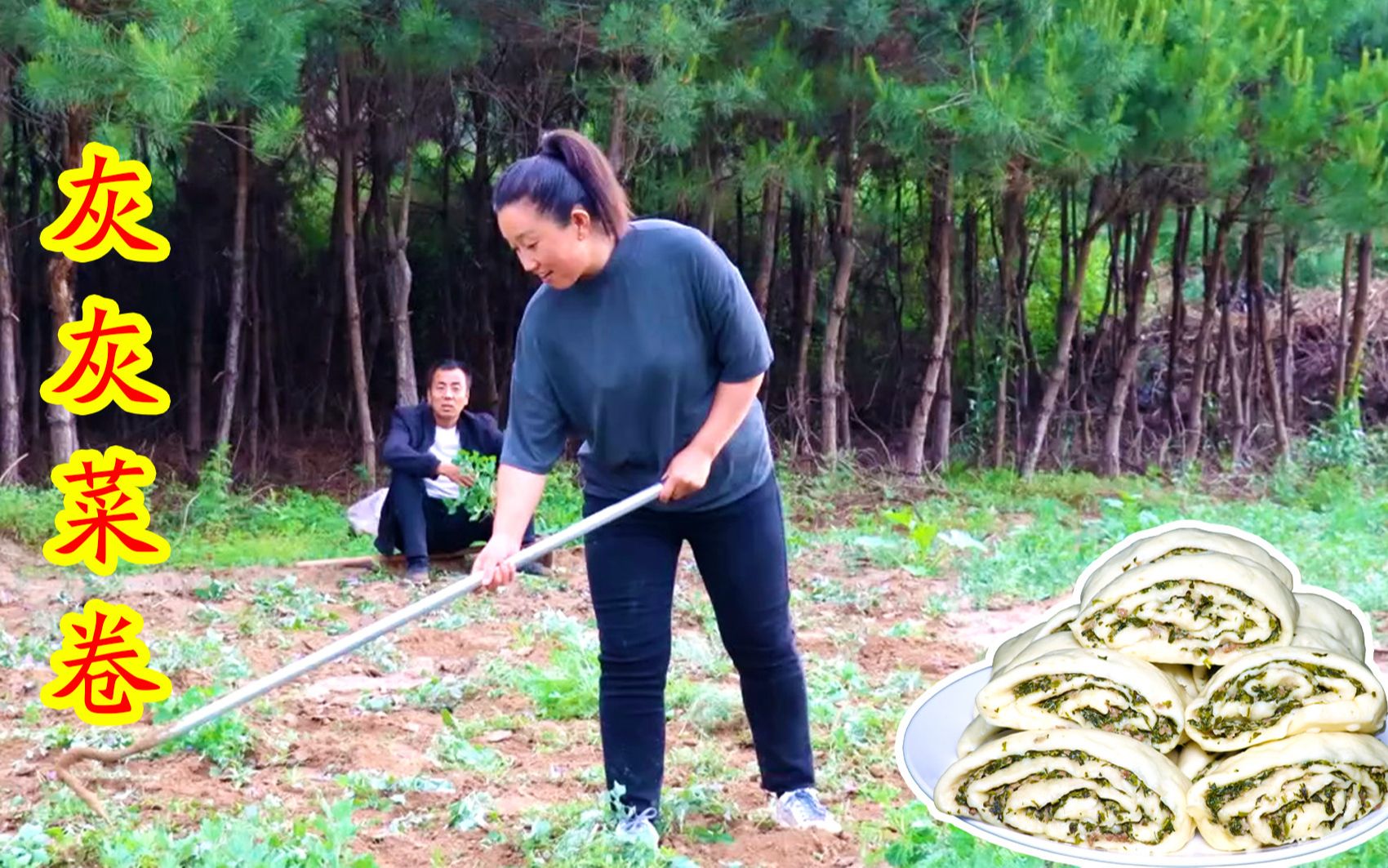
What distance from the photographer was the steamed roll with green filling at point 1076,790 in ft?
5.01

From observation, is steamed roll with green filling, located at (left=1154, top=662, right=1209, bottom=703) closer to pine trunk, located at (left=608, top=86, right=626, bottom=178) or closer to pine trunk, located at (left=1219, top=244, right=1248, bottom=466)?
pine trunk, located at (left=608, top=86, right=626, bottom=178)

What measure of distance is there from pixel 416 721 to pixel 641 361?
172 centimetres

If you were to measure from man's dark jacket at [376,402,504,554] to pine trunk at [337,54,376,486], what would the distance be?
2601 millimetres

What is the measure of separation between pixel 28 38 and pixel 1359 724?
621 cm

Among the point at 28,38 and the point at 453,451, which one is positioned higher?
the point at 28,38

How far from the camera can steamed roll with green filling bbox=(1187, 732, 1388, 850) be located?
150 cm

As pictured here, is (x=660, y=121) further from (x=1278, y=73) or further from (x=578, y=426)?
(x=578, y=426)

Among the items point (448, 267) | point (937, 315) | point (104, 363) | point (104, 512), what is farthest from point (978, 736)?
point (448, 267)

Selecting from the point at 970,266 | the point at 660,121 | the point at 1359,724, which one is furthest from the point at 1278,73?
the point at 1359,724

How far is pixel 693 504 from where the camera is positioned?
8.98ft

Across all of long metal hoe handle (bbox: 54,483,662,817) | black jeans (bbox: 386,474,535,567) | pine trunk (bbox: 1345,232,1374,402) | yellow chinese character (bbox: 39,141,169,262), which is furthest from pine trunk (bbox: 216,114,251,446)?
pine trunk (bbox: 1345,232,1374,402)

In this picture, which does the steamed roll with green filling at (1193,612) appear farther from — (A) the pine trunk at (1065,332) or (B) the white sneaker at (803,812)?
(A) the pine trunk at (1065,332)

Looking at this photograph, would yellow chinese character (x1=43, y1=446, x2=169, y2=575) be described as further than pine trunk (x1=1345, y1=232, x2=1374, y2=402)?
No

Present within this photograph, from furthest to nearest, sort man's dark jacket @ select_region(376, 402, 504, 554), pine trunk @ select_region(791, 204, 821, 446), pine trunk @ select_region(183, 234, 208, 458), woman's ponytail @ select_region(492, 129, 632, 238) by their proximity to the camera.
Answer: pine trunk @ select_region(791, 204, 821, 446) → pine trunk @ select_region(183, 234, 208, 458) → man's dark jacket @ select_region(376, 402, 504, 554) → woman's ponytail @ select_region(492, 129, 632, 238)
